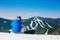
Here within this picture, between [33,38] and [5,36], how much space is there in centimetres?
57

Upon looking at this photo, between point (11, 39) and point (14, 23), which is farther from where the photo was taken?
point (14, 23)

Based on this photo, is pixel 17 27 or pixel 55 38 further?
pixel 17 27

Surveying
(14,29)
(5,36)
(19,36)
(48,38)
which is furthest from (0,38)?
(14,29)

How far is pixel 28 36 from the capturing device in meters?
4.23

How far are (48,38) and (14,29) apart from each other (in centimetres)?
244

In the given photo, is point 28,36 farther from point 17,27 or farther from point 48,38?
point 17,27

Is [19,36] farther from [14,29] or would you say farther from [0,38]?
[14,29]

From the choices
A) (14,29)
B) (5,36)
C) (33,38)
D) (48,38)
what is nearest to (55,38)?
(48,38)

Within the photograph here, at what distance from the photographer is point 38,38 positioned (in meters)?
4.19

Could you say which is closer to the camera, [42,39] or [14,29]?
[42,39]

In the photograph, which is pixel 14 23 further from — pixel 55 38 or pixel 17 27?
pixel 55 38

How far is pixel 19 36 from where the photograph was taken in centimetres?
421

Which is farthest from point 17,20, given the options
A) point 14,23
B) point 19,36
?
point 19,36

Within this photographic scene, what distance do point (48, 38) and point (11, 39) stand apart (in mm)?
750
